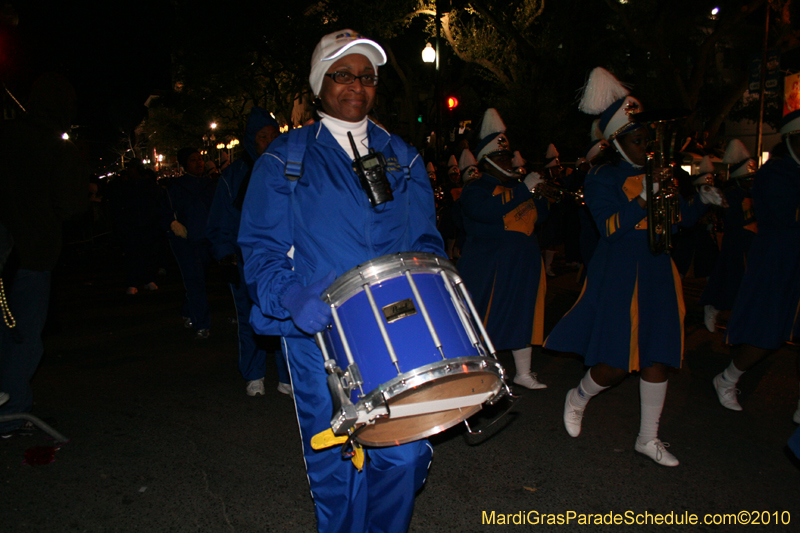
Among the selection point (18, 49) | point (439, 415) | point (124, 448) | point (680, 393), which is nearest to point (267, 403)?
point (124, 448)

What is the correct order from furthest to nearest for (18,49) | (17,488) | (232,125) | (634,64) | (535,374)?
(232,125) → (634,64) → (18,49) → (535,374) → (17,488)

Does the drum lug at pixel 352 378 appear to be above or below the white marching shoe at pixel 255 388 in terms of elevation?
above

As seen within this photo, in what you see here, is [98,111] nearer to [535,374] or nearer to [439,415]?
[535,374]

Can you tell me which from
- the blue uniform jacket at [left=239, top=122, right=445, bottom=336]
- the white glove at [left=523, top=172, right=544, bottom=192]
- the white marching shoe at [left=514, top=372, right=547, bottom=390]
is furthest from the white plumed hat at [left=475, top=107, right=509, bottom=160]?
the blue uniform jacket at [left=239, top=122, right=445, bottom=336]

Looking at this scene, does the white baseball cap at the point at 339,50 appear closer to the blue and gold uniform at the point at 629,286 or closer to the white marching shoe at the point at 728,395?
the blue and gold uniform at the point at 629,286

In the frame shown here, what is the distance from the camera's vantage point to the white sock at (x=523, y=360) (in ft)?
16.9

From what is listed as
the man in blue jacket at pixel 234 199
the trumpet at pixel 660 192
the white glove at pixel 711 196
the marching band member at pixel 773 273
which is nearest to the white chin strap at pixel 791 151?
the marching band member at pixel 773 273

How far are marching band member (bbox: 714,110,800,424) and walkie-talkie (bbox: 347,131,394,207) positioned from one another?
348 centimetres

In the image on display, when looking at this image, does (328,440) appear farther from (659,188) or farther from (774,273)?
(774,273)

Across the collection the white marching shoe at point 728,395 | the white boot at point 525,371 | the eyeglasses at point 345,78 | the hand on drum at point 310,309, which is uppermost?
the eyeglasses at point 345,78

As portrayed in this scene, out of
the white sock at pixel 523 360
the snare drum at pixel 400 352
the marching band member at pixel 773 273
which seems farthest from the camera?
the white sock at pixel 523 360

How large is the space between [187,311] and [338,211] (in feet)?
19.1

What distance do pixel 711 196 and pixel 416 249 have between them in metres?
2.13

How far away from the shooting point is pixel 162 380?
5441mm
